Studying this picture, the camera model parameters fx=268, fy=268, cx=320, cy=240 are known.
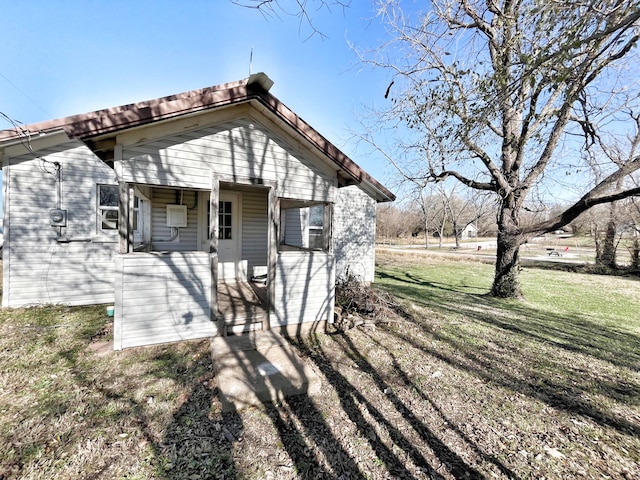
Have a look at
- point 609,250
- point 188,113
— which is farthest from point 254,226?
point 609,250

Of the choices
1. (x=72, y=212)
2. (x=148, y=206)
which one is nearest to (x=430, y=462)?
(x=148, y=206)

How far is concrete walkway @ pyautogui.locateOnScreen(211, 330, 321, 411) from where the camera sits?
115 inches

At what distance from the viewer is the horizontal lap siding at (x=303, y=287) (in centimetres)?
462

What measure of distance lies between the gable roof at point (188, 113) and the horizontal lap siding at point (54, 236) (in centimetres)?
105

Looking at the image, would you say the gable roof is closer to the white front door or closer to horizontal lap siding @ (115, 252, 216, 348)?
horizontal lap siding @ (115, 252, 216, 348)

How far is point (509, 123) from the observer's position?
26.5ft

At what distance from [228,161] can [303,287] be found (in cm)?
244

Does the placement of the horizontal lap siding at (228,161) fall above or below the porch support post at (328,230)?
above

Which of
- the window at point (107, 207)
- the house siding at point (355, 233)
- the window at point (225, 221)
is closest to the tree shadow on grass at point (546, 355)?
the house siding at point (355, 233)

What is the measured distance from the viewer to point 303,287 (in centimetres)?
480

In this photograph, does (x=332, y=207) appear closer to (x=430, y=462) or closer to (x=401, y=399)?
(x=401, y=399)

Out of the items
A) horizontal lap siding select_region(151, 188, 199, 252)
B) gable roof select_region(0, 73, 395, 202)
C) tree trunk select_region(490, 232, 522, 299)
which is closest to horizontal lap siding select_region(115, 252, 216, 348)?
gable roof select_region(0, 73, 395, 202)

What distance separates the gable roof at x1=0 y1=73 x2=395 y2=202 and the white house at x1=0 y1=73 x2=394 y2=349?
0.05 feet

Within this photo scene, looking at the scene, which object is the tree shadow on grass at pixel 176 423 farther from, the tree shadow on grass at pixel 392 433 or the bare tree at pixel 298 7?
the bare tree at pixel 298 7
